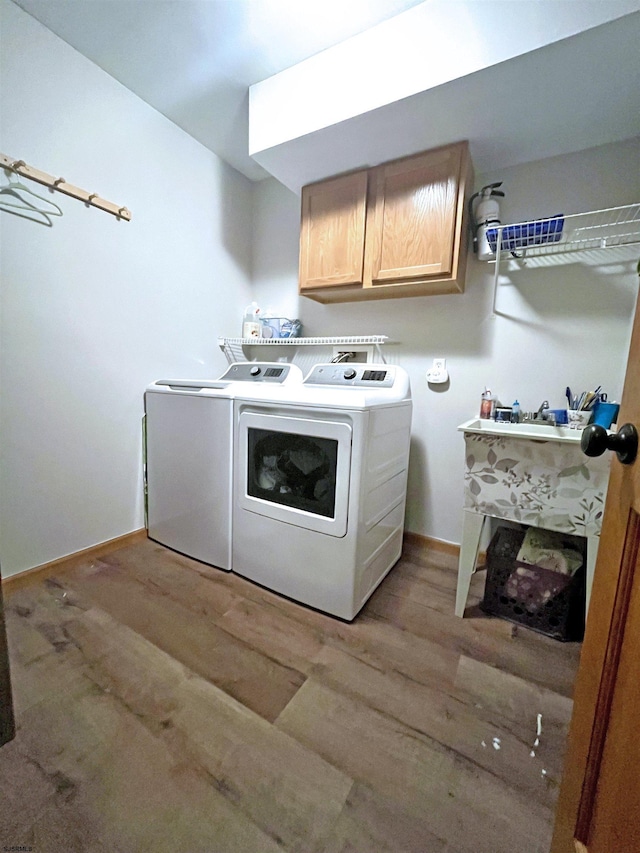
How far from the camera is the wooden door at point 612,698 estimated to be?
16.4 inches

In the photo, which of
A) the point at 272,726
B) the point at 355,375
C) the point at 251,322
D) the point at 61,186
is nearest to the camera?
the point at 272,726

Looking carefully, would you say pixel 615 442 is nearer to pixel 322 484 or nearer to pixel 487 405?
pixel 322 484

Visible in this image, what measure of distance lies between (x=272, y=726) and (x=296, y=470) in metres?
0.85

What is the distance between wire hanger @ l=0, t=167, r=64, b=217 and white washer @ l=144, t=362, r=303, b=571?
2.86 ft

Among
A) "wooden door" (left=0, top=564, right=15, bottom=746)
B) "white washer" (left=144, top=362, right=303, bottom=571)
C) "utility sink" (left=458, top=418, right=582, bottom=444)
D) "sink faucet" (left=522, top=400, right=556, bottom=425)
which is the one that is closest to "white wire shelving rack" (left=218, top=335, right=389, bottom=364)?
"white washer" (left=144, top=362, right=303, bottom=571)

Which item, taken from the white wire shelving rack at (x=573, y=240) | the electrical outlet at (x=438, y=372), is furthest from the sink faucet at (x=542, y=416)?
the white wire shelving rack at (x=573, y=240)

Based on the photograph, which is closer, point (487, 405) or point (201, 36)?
point (201, 36)

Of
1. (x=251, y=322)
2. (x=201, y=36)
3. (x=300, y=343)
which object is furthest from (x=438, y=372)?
(x=201, y=36)

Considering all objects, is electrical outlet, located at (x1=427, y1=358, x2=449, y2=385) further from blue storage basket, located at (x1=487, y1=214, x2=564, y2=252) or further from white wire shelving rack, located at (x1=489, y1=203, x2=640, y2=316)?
blue storage basket, located at (x1=487, y1=214, x2=564, y2=252)

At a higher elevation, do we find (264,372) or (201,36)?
(201,36)

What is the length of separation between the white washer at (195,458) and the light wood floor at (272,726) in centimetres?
32

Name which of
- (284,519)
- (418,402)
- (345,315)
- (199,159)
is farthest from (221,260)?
(284,519)

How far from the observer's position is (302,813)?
2.47ft

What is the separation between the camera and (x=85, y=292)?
1.62 meters
